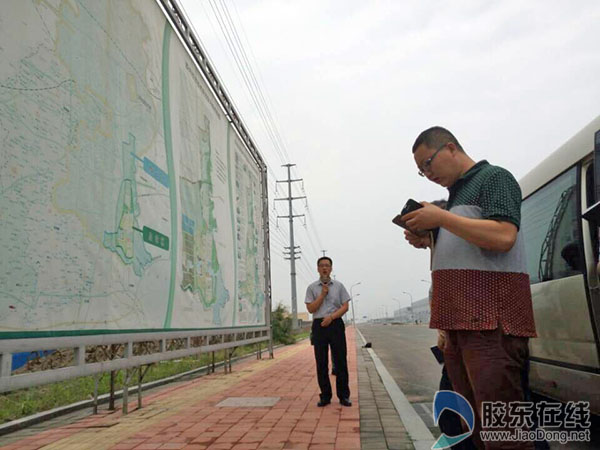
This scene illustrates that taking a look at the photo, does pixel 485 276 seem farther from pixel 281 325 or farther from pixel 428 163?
pixel 281 325

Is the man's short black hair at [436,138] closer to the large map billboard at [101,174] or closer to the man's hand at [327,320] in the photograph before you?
the large map billboard at [101,174]

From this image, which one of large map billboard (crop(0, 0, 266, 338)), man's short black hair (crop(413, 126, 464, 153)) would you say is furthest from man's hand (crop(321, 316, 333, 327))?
man's short black hair (crop(413, 126, 464, 153))

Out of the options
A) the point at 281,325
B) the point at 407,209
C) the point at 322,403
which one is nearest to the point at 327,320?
the point at 322,403

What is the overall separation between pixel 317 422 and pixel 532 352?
6.90 ft

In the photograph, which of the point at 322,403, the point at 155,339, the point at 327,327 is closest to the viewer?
the point at 155,339

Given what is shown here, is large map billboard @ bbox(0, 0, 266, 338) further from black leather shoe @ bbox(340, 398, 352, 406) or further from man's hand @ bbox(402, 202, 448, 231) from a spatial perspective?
man's hand @ bbox(402, 202, 448, 231)

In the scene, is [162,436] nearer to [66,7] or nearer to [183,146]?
[183,146]

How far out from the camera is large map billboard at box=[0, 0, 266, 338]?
287 cm

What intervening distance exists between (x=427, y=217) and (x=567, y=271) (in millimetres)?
2456

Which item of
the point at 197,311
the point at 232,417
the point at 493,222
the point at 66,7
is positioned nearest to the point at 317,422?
the point at 232,417

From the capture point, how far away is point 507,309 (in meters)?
1.77

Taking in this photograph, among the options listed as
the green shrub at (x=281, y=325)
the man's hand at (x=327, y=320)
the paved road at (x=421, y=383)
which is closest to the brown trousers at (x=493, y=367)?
the paved road at (x=421, y=383)

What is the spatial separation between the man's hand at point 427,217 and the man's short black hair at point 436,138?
0.32m

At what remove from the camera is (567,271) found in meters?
3.73
